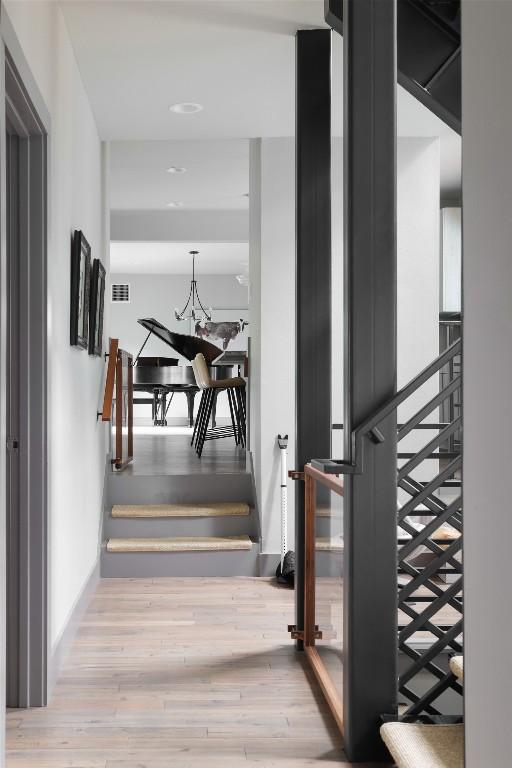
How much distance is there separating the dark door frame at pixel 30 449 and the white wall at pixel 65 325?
96 millimetres

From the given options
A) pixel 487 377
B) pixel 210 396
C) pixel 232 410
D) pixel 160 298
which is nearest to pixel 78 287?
pixel 487 377

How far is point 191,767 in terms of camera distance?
2.46 meters

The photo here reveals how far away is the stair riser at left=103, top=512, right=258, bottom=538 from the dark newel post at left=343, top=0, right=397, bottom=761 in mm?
2760

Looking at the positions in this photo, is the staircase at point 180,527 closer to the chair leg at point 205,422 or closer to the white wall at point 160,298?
the chair leg at point 205,422

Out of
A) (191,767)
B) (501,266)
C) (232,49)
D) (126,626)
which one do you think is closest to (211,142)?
(232,49)

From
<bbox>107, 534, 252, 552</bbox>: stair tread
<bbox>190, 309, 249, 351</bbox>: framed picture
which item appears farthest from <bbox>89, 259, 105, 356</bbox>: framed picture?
<bbox>190, 309, 249, 351</bbox>: framed picture

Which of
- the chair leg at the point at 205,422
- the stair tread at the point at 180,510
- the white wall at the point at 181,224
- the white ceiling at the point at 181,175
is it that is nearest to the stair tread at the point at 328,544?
the stair tread at the point at 180,510

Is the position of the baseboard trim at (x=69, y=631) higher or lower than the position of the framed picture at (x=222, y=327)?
lower

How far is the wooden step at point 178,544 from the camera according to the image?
16.5ft

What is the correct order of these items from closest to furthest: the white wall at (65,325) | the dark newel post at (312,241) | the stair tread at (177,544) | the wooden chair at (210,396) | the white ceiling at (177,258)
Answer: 1. the white wall at (65,325)
2. the dark newel post at (312,241)
3. the stair tread at (177,544)
4. the wooden chair at (210,396)
5. the white ceiling at (177,258)

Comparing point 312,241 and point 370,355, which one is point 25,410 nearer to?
point 370,355

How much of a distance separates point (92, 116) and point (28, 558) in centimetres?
286

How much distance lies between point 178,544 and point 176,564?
0.41 ft

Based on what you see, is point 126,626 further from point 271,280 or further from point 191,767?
point 271,280
